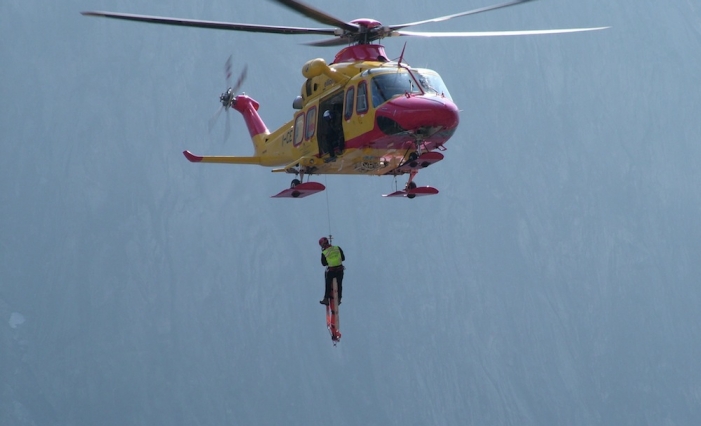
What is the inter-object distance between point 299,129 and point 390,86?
324 cm

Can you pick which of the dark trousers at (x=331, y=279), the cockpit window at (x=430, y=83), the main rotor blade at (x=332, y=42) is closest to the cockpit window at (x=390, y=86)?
the cockpit window at (x=430, y=83)

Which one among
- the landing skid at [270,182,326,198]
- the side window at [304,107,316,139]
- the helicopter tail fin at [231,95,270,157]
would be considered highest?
the helicopter tail fin at [231,95,270,157]

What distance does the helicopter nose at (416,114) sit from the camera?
24609 mm

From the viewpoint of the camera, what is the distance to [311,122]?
2714cm

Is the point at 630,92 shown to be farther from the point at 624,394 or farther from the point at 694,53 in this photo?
the point at 624,394

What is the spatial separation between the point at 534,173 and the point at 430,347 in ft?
41.2

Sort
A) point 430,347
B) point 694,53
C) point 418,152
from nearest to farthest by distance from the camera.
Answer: point 418,152 → point 430,347 → point 694,53

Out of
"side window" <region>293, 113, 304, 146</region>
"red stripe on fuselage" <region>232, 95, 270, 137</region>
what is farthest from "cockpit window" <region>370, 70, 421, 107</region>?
"red stripe on fuselage" <region>232, 95, 270, 137</region>

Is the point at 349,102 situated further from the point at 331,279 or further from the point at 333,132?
the point at 331,279

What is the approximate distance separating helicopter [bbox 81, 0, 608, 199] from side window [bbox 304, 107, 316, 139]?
0.8 inches

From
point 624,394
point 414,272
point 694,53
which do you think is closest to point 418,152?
point 414,272

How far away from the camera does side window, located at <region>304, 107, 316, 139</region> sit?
88.7ft

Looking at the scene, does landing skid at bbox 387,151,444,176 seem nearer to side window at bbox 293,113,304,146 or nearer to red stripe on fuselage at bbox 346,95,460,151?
red stripe on fuselage at bbox 346,95,460,151

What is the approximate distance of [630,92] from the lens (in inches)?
3127
